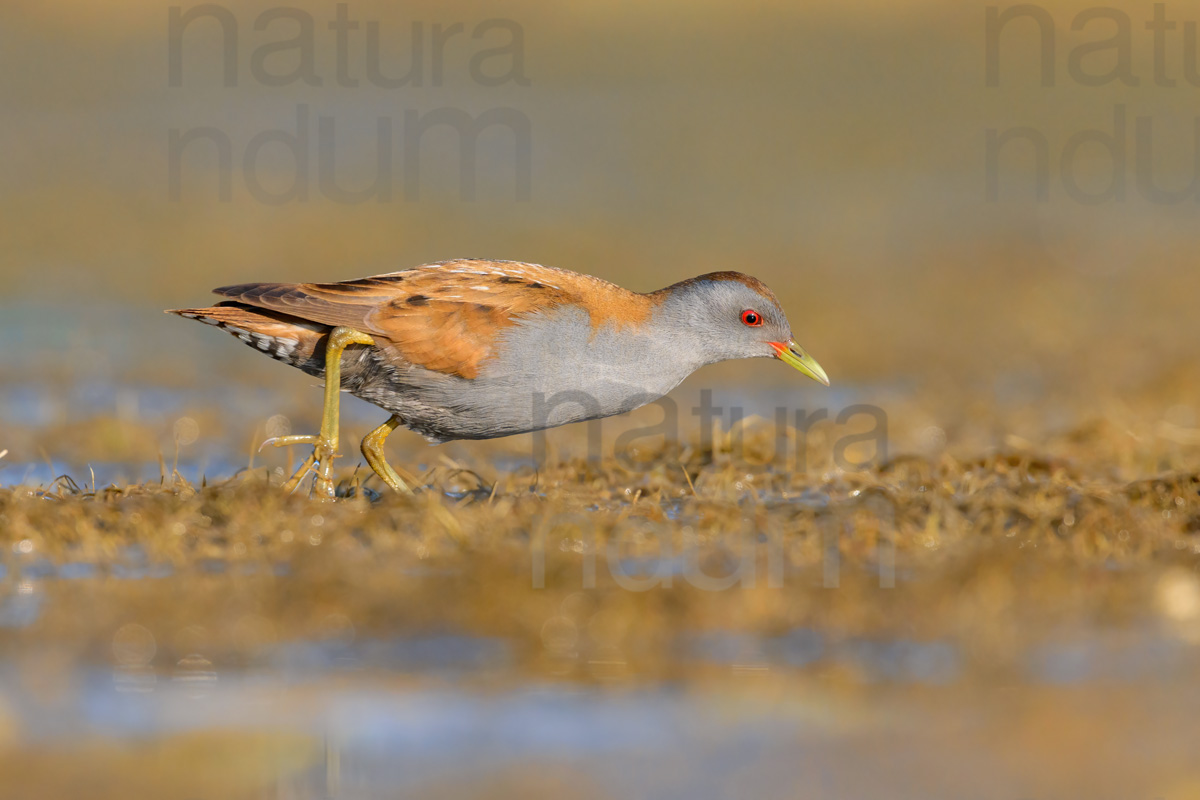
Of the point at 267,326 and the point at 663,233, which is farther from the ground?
the point at 663,233

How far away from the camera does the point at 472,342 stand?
7.14 m

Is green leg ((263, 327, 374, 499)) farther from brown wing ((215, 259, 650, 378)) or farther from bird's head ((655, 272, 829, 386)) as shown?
bird's head ((655, 272, 829, 386))

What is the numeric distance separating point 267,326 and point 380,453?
2.79 feet

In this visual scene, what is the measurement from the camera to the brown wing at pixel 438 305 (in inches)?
282

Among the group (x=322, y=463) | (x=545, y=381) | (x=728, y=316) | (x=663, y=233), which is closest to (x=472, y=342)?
(x=545, y=381)

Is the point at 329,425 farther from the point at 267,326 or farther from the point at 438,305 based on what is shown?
the point at 438,305

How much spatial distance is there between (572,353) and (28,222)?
1214 cm

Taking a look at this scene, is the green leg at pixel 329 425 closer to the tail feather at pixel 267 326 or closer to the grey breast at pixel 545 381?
the tail feather at pixel 267 326

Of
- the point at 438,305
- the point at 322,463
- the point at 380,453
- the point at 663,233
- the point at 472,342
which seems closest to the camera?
the point at 472,342

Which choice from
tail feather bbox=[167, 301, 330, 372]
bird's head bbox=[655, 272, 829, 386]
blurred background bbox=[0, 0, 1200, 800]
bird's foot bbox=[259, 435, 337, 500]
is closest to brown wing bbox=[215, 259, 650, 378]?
tail feather bbox=[167, 301, 330, 372]

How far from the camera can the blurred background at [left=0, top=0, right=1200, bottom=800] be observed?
15.6 feet

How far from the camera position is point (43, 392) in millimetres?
11281

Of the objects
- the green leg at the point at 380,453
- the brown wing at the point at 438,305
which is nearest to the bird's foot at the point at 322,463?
the green leg at the point at 380,453

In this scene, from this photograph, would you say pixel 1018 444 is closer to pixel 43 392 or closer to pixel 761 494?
pixel 761 494
